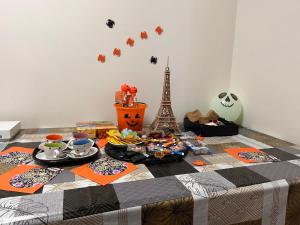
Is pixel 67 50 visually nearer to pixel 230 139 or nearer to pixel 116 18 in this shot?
pixel 116 18

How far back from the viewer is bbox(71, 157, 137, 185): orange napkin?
83 centimetres

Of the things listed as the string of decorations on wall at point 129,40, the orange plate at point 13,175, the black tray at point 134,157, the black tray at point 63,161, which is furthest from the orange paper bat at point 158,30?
the orange plate at point 13,175

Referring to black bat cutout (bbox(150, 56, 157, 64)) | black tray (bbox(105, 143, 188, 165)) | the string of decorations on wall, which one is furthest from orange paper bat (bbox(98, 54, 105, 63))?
black tray (bbox(105, 143, 188, 165))

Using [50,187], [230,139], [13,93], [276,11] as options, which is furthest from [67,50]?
[276,11]

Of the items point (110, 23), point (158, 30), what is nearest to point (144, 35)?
point (158, 30)

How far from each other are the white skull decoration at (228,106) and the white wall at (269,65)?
0.07m

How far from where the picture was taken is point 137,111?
1279mm

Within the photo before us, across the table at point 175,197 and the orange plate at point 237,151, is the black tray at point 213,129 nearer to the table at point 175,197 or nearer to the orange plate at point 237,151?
the orange plate at point 237,151

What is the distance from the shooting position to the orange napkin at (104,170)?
0.83 metres

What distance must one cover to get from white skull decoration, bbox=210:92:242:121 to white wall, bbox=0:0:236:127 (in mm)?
113

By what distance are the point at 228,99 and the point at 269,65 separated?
0.30 meters

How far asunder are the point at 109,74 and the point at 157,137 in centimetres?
48

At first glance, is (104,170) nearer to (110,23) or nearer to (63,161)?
(63,161)

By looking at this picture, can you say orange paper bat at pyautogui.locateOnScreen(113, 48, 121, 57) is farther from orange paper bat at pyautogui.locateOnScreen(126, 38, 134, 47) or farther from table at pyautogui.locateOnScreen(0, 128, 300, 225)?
table at pyautogui.locateOnScreen(0, 128, 300, 225)
